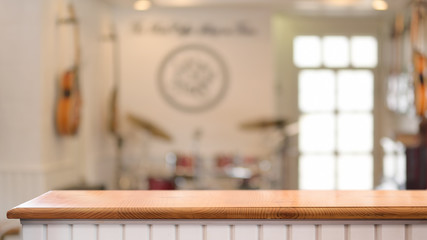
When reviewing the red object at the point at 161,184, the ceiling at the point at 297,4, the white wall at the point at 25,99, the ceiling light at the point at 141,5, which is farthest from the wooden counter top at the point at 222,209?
the ceiling light at the point at 141,5

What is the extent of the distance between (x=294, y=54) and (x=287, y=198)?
8.22 metres

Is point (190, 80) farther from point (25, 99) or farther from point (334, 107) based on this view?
point (25, 99)

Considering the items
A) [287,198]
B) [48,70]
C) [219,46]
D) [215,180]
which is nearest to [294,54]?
[219,46]

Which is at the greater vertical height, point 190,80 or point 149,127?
point 190,80

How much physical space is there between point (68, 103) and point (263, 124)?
110 inches

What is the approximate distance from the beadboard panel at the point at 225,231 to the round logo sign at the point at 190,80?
7056 mm

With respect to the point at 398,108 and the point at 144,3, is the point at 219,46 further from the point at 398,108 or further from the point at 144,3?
the point at 398,108

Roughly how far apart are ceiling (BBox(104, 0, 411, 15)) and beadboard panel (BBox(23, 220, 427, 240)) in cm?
626

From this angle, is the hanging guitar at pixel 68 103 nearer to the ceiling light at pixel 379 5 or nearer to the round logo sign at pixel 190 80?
the round logo sign at pixel 190 80

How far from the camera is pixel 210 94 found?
28.9ft

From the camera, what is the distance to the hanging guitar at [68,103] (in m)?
6.09

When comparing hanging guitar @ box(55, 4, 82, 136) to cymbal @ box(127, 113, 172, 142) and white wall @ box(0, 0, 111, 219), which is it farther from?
cymbal @ box(127, 113, 172, 142)

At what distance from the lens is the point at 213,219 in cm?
170

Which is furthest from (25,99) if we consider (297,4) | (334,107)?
(334,107)
